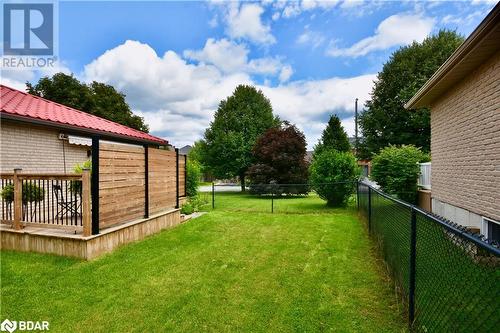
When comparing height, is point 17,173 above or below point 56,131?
Answer: below

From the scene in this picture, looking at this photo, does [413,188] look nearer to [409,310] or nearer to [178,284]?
[409,310]

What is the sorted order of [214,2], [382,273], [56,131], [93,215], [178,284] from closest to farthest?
1. [178,284]
2. [382,273]
3. [93,215]
4. [56,131]
5. [214,2]

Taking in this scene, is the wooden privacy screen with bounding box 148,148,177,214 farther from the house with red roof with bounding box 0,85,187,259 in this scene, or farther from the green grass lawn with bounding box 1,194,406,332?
the green grass lawn with bounding box 1,194,406,332

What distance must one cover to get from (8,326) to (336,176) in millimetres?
10268

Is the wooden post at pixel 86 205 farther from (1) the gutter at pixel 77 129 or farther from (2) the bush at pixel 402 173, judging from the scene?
(2) the bush at pixel 402 173

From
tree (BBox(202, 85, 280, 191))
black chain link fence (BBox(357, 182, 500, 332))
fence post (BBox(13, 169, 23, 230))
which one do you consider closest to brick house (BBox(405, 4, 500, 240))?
black chain link fence (BBox(357, 182, 500, 332))

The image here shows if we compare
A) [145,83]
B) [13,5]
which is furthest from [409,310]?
[145,83]

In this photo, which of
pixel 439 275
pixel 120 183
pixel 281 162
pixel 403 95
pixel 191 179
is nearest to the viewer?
pixel 439 275

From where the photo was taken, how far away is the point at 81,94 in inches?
909

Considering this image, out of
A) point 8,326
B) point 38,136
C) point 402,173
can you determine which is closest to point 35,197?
point 38,136

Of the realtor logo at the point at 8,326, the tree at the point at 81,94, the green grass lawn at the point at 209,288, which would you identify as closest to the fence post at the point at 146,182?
the green grass lawn at the point at 209,288

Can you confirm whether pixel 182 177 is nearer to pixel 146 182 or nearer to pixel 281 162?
pixel 146 182

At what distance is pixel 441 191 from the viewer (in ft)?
23.8

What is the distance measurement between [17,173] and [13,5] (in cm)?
503
